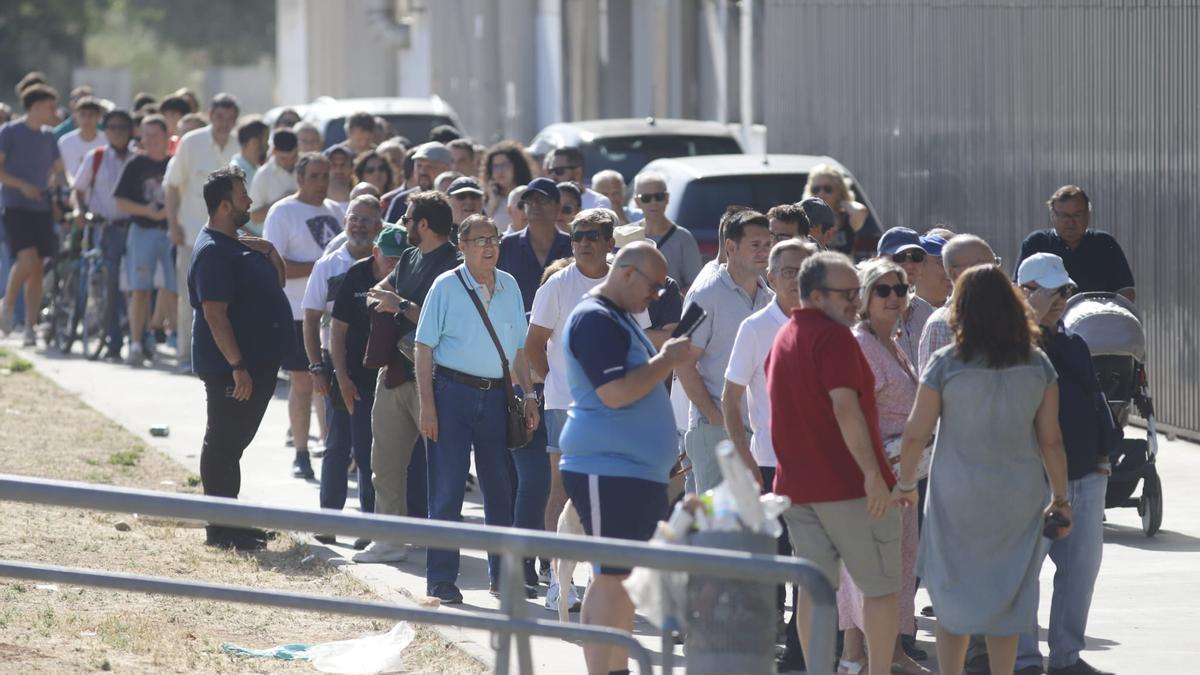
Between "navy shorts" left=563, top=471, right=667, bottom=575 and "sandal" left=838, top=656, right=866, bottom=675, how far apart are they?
1001mm

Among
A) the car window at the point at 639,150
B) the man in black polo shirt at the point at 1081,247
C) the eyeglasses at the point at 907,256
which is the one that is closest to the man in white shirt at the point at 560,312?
the eyeglasses at the point at 907,256

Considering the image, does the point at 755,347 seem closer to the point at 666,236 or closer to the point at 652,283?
the point at 652,283

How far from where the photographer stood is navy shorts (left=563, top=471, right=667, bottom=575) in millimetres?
7453

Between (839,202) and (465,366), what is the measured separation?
14.4ft

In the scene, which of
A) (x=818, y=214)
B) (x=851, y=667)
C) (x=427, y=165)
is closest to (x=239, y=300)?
(x=818, y=214)

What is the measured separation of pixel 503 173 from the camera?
13.3 metres

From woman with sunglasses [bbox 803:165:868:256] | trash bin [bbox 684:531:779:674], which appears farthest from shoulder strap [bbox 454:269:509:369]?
woman with sunglasses [bbox 803:165:868:256]

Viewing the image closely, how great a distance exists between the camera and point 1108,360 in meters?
10.3

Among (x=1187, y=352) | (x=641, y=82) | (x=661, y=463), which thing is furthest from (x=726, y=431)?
(x=641, y=82)

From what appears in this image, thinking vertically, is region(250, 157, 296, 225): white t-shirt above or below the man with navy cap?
above

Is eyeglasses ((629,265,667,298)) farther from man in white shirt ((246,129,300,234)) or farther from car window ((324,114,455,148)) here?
car window ((324,114,455,148))

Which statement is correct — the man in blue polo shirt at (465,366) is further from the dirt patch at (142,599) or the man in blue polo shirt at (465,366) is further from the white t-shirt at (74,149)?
the white t-shirt at (74,149)

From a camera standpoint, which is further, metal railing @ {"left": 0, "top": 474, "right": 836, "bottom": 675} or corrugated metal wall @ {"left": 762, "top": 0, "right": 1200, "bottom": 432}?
corrugated metal wall @ {"left": 762, "top": 0, "right": 1200, "bottom": 432}

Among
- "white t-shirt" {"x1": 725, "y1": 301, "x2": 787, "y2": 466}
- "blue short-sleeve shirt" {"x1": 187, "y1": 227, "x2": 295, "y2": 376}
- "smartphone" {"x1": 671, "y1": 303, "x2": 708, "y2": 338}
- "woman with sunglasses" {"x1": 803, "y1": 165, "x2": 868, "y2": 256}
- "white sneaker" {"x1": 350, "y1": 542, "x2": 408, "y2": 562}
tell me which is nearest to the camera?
"white t-shirt" {"x1": 725, "y1": 301, "x2": 787, "y2": 466}
